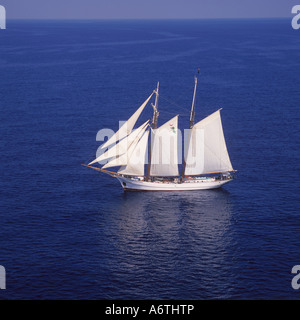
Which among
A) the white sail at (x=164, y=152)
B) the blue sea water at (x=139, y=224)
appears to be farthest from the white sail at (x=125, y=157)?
the blue sea water at (x=139, y=224)

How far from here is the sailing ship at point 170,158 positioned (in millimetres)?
102375

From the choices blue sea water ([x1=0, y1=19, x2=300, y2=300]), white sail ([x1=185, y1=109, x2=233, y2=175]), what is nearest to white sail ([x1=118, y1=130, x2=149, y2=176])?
blue sea water ([x1=0, y1=19, x2=300, y2=300])

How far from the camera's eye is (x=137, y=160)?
103 meters

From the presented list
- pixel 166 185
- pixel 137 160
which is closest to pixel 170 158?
pixel 166 185

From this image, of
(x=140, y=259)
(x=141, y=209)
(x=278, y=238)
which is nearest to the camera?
(x=140, y=259)

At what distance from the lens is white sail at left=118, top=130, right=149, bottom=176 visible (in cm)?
10256

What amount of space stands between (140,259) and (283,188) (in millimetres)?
35625

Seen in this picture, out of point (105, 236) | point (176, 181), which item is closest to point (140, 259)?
point (105, 236)

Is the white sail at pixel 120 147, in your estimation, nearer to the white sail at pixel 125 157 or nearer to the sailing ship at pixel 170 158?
the sailing ship at pixel 170 158

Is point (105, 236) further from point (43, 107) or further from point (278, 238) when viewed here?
point (43, 107)

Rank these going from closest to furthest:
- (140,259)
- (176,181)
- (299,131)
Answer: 1. (140,259)
2. (176,181)
3. (299,131)

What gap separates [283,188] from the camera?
10425 centimetres

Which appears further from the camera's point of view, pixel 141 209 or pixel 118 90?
pixel 118 90
